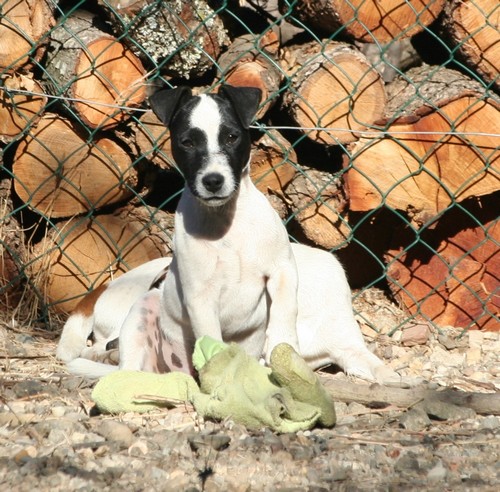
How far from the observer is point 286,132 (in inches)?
174

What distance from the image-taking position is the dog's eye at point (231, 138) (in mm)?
3451

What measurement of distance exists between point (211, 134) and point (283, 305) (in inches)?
28.3

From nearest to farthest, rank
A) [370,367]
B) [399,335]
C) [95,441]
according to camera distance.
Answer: [95,441] → [370,367] → [399,335]

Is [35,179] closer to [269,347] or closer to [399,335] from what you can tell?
[269,347]

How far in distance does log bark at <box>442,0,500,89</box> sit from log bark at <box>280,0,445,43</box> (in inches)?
3.3

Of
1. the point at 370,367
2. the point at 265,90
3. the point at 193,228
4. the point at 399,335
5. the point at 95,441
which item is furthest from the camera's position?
the point at 399,335

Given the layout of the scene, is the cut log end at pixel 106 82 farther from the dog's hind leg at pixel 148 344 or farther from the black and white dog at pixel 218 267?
the dog's hind leg at pixel 148 344

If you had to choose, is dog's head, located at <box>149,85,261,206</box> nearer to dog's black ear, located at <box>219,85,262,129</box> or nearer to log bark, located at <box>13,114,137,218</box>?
dog's black ear, located at <box>219,85,262,129</box>

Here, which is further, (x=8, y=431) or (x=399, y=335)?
(x=399, y=335)

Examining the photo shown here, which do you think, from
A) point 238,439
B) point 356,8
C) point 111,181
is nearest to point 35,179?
point 111,181

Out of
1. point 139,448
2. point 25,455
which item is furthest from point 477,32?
point 25,455

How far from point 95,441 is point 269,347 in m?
1.00

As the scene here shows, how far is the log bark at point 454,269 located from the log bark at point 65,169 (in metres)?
1.40

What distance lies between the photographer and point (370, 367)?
12.6 feet
